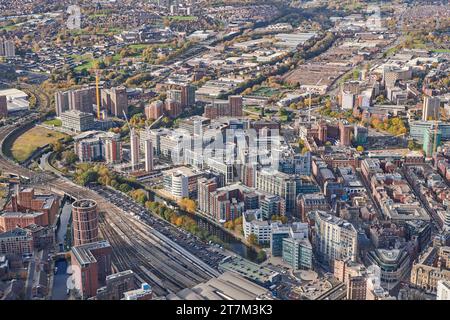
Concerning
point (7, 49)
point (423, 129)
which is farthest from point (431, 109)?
point (7, 49)

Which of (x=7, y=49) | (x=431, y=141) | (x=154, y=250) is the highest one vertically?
(x=7, y=49)

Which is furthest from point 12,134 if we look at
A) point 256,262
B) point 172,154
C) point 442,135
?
point 442,135

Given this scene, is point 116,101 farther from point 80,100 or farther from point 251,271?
point 251,271

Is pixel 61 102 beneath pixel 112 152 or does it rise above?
above

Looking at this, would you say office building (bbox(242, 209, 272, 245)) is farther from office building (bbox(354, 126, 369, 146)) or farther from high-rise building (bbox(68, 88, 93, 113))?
high-rise building (bbox(68, 88, 93, 113))

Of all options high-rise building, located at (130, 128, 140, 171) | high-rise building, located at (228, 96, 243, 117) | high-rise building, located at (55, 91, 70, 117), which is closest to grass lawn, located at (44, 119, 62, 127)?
high-rise building, located at (55, 91, 70, 117)

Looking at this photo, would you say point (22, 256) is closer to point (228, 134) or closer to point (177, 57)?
point (228, 134)
